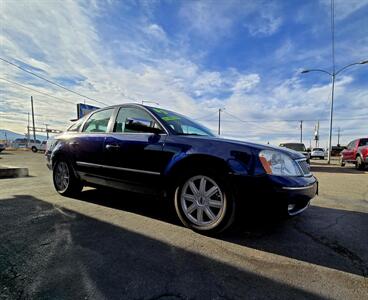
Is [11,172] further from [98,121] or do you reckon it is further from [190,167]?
[190,167]

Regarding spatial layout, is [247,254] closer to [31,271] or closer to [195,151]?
[195,151]

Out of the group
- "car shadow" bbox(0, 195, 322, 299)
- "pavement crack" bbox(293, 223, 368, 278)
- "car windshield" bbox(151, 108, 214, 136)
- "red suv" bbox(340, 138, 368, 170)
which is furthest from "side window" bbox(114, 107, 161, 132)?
"red suv" bbox(340, 138, 368, 170)

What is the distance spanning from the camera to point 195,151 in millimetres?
2771

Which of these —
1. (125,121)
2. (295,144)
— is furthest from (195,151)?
(295,144)

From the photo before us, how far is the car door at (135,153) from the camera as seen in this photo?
307 centimetres

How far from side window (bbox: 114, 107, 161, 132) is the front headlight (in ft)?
5.04

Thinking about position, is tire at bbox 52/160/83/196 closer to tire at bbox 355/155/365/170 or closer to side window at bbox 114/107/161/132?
side window at bbox 114/107/161/132

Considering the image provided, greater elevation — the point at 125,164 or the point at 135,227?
the point at 125,164

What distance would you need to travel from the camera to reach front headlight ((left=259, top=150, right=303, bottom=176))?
8.20ft

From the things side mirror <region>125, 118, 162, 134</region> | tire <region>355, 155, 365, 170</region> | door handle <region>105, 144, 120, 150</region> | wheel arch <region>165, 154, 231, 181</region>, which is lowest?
tire <region>355, 155, 365, 170</region>

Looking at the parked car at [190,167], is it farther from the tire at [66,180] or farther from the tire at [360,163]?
the tire at [360,163]

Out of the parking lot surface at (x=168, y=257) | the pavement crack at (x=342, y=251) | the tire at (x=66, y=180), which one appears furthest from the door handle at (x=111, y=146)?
the pavement crack at (x=342, y=251)

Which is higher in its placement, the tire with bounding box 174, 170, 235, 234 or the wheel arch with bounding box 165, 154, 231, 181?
the wheel arch with bounding box 165, 154, 231, 181

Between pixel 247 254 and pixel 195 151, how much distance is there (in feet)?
3.95
